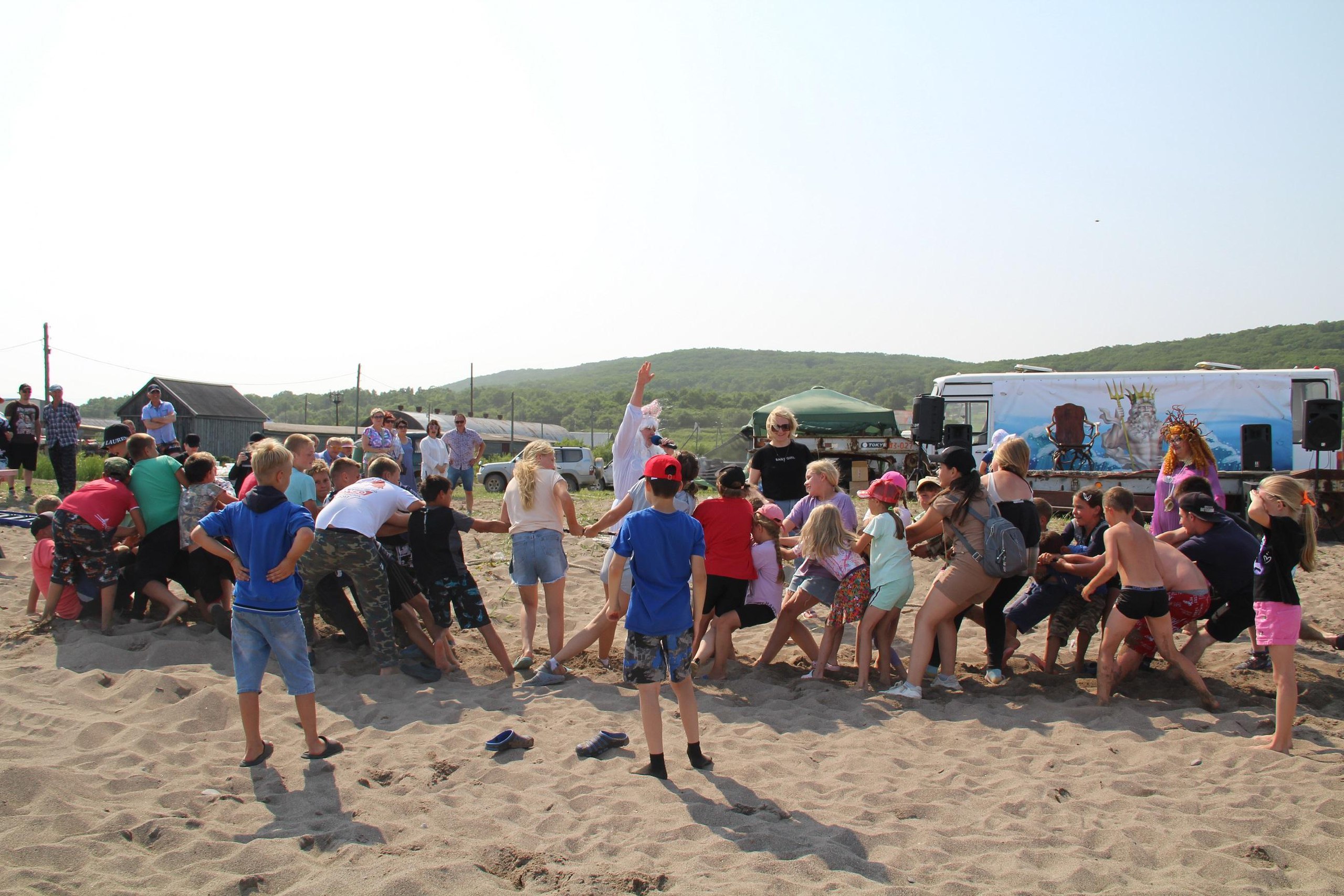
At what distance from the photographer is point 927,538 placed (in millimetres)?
5867

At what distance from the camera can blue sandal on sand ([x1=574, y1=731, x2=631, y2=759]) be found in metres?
4.68

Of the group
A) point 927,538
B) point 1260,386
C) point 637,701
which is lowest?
point 637,701

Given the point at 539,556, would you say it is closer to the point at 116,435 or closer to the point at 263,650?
the point at 263,650

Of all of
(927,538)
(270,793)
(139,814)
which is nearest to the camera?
(139,814)

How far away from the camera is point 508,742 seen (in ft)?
15.5

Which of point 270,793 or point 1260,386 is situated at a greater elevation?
point 1260,386

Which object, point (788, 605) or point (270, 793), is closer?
point (270, 793)

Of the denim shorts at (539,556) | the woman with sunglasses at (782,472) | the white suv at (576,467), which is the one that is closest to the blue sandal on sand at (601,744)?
the denim shorts at (539,556)

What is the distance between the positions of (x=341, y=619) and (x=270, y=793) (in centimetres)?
241

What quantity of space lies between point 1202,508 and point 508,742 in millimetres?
4772

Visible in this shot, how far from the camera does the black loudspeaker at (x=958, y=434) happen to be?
16.3 m

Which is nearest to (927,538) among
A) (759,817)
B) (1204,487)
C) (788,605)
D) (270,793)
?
(788,605)

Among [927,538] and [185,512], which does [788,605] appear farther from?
[185,512]

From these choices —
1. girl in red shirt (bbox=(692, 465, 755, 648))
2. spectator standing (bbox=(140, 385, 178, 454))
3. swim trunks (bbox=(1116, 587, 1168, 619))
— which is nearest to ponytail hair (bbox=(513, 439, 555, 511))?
girl in red shirt (bbox=(692, 465, 755, 648))
